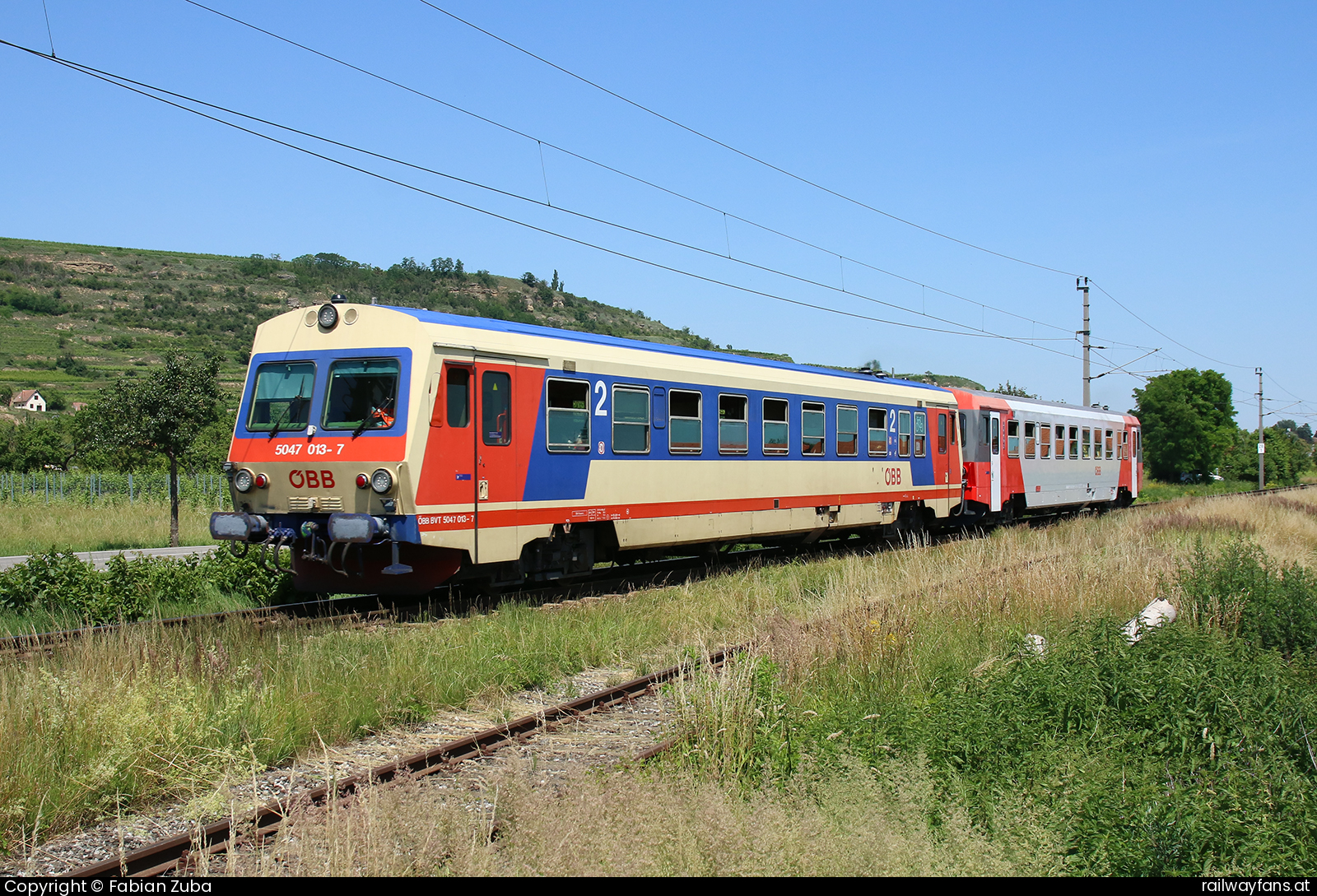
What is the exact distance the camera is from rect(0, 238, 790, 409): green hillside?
98625mm

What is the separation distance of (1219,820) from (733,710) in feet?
9.28

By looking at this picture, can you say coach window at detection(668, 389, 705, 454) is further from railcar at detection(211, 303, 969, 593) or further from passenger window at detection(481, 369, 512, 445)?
passenger window at detection(481, 369, 512, 445)

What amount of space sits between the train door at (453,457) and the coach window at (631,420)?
2.38 metres

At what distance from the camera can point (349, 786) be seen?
5395mm

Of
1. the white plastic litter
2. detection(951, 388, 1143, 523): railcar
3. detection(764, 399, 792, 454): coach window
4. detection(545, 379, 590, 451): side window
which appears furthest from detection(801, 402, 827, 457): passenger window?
the white plastic litter

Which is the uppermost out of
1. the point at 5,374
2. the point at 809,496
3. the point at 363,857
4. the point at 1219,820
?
the point at 5,374

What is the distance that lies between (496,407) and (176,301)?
453ft

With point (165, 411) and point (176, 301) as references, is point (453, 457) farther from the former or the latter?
point (176, 301)

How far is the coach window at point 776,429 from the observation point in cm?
1507

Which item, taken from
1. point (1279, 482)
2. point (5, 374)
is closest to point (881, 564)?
point (1279, 482)

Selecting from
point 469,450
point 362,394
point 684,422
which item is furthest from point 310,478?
point 684,422

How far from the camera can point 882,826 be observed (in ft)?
14.5

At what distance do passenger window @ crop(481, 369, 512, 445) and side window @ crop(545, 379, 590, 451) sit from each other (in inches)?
23.9

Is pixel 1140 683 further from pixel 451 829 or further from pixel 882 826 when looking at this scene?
pixel 451 829
